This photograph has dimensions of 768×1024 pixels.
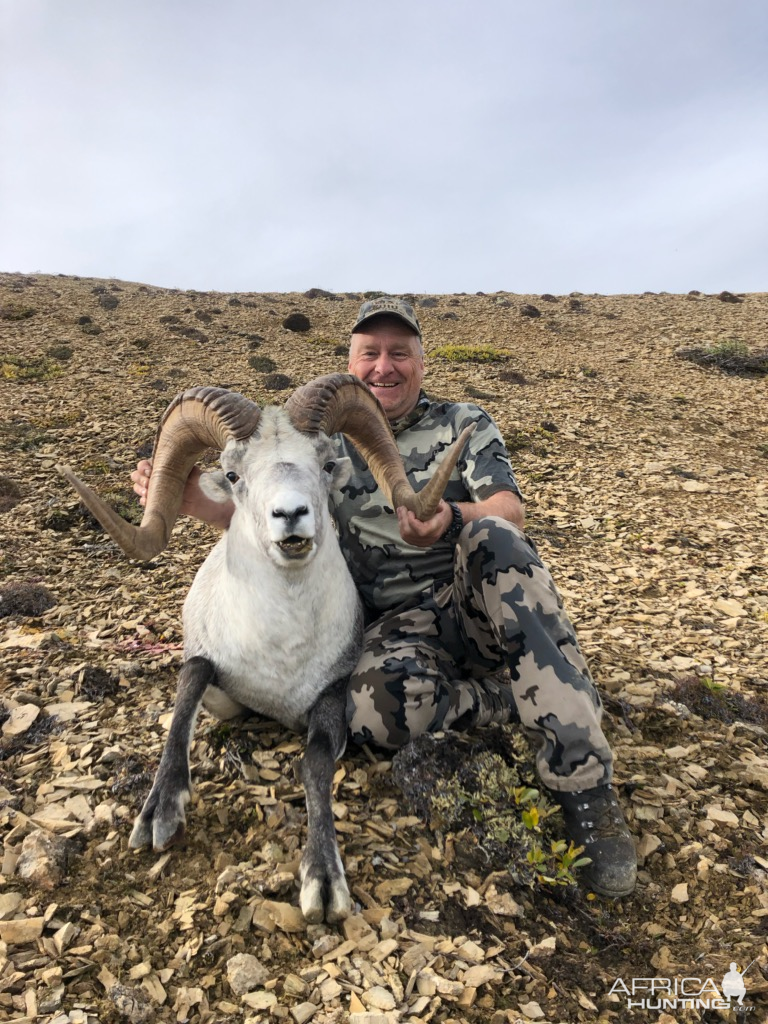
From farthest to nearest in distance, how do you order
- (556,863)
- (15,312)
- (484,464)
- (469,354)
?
(15,312)
(469,354)
(484,464)
(556,863)

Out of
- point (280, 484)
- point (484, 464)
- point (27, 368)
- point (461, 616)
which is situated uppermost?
point (27, 368)

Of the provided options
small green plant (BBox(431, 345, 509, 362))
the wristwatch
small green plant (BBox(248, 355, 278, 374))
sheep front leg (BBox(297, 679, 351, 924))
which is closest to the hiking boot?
sheep front leg (BBox(297, 679, 351, 924))

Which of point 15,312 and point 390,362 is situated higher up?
point 15,312

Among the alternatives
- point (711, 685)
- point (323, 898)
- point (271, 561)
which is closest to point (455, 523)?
point (271, 561)

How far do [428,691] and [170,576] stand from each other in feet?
14.9

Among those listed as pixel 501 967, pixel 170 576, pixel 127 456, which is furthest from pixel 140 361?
pixel 501 967

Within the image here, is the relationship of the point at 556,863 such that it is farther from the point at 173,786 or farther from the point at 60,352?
the point at 60,352

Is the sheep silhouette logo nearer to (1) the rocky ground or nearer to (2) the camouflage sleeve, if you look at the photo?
(1) the rocky ground

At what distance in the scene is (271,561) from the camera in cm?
369

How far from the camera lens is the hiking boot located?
10.5ft

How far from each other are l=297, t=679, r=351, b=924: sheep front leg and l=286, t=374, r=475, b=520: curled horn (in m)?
1.28

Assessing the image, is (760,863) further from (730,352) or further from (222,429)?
(730,352)

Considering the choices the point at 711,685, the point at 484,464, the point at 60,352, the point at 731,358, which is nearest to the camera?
the point at 484,464

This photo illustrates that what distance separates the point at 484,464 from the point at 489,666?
141 cm
